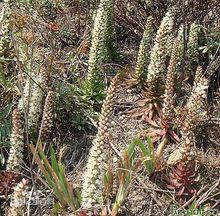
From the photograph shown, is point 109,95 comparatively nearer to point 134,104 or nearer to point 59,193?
point 59,193

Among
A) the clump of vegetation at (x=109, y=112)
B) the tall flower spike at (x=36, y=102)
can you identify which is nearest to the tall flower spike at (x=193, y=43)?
the clump of vegetation at (x=109, y=112)

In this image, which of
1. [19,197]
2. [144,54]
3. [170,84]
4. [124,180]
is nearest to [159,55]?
[144,54]

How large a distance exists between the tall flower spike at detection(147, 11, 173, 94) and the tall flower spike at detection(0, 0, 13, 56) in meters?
1.59

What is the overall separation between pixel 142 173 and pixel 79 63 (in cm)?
172

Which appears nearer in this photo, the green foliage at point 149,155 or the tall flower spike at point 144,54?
the green foliage at point 149,155

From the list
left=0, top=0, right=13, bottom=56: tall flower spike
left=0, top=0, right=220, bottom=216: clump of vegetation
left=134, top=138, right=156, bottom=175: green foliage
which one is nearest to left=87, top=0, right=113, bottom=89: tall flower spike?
left=0, top=0, right=220, bottom=216: clump of vegetation

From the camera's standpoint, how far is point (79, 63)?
17.7 ft

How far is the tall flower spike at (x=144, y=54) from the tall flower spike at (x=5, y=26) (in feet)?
4.73

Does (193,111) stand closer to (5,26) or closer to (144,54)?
(144,54)

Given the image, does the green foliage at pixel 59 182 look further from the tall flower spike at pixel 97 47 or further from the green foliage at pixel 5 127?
the tall flower spike at pixel 97 47

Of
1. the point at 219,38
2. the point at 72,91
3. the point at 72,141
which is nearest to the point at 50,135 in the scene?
the point at 72,141

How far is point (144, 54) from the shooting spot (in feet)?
16.0

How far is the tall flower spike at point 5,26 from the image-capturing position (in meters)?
5.04

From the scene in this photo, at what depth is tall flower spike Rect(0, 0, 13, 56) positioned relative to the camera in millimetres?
5035
